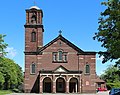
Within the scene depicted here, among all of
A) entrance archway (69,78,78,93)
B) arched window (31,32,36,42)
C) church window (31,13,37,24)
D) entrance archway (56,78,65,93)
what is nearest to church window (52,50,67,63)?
entrance archway (56,78,65,93)

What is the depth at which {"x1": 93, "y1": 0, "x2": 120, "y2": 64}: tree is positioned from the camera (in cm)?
2139

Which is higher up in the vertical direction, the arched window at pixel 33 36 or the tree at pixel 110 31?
the arched window at pixel 33 36

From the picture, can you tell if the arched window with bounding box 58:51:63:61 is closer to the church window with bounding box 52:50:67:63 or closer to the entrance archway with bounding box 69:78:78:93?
the church window with bounding box 52:50:67:63

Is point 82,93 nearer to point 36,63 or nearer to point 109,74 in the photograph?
point 36,63

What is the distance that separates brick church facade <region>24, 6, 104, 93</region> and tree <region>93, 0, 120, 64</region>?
121 ft

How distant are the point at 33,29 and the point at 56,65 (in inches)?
363

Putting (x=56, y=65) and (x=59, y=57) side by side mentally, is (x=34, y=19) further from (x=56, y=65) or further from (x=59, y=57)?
(x=56, y=65)

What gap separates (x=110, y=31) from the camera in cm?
2431

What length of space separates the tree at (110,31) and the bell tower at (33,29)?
136 feet

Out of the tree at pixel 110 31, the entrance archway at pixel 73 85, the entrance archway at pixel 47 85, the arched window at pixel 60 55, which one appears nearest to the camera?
the tree at pixel 110 31

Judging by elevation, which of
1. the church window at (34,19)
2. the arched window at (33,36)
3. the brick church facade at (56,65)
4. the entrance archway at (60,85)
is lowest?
the entrance archway at (60,85)

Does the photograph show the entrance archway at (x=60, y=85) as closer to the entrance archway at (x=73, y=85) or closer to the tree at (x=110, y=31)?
the entrance archway at (x=73, y=85)

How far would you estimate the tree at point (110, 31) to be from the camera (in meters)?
21.4

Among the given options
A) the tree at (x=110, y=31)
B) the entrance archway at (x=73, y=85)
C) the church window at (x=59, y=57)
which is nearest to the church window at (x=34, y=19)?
the church window at (x=59, y=57)
